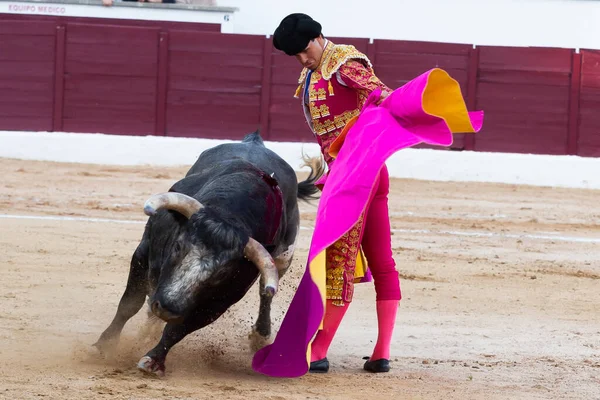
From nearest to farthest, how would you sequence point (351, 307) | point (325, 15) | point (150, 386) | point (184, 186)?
point (150, 386) < point (184, 186) < point (351, 307) < point (325, 15)

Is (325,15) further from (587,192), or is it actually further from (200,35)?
(587,192)

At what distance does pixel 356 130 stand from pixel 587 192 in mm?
6878

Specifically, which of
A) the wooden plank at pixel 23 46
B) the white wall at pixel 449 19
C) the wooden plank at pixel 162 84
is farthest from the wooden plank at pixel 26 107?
the white wall at pixel 449 19

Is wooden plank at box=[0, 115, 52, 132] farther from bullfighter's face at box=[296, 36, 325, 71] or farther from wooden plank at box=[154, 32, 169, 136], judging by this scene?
bullfighter's face at box=[296, 36, 325, 71]

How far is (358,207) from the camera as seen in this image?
9.84ft

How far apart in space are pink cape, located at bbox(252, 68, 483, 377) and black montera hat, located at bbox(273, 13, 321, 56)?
0.95 ft

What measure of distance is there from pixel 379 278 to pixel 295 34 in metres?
0.78

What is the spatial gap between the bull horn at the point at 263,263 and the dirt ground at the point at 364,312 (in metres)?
0.28

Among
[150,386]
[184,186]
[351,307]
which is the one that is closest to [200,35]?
[351,307]

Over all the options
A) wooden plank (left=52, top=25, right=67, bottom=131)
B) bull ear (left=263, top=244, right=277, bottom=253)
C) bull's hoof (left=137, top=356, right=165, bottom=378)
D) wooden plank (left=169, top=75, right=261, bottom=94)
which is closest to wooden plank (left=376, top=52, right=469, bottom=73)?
wooden plank (left=169, top=75, right=261, bottom=94)

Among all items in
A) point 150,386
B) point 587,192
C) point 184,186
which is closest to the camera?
point 150,386

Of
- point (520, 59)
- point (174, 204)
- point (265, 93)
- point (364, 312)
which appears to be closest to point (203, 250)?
point (174, 204)

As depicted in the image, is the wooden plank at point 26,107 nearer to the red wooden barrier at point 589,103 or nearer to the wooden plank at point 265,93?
the wooden plank at point 265,93

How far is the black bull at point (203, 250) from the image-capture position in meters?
2.82
